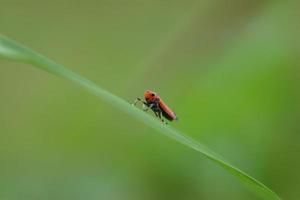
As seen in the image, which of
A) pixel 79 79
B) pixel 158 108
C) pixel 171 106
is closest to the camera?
pixel 79 79

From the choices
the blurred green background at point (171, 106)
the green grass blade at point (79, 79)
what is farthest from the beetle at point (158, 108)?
the green grass blade at point (79, 79)

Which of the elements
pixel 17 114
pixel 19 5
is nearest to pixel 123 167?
pixel 17 114

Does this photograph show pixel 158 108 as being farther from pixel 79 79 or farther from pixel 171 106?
pixel 79 79

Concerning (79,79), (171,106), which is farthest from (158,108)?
(79,79)

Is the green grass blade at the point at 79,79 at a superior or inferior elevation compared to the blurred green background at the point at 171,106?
inferior

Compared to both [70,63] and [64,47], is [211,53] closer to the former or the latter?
[70,63]

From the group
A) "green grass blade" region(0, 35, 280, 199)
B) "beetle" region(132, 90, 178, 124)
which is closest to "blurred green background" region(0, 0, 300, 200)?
"beetle" region(132, 90, 178, 124)

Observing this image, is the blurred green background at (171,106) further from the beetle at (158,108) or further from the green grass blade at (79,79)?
the green grass blade at (79,79)

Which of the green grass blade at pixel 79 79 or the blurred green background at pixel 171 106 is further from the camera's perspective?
the blurred green background at pixel 171 106
